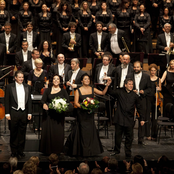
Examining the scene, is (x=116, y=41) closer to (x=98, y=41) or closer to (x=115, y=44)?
(x=115, y=44)

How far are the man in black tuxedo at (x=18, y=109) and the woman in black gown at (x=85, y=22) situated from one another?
4.31 m

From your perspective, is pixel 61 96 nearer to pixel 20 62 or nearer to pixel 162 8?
pixel 20 62

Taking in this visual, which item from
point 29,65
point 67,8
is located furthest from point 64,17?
point 29,65

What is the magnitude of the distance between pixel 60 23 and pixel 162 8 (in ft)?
9.73

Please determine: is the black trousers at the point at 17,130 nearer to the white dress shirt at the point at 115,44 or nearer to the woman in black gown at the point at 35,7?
the white dress shirt at the point at 115,44

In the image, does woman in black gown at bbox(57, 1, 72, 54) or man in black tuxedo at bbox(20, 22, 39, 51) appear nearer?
man in black tuxedo at bbox(20, 22, 39, 51)

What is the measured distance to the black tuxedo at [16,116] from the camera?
6.11 meters

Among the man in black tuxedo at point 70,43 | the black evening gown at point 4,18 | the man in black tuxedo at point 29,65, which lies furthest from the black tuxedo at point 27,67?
the black evening gown at point 4,18

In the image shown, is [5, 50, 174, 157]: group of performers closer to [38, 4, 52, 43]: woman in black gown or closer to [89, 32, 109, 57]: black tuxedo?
[89, 32, 109, 57]: black tuxedo

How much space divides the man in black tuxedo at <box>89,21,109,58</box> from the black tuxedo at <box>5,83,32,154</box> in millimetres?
3636

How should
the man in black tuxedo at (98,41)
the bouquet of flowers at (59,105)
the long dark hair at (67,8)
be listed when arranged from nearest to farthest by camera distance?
the bouquet of flowers at (59,105) → the man in black tuxedo at (98,41) → the long dark hair at (67,8)

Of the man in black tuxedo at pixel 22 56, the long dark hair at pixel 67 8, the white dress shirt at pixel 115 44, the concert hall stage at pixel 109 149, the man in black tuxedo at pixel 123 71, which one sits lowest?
the concert hall stage at pixel 109 149

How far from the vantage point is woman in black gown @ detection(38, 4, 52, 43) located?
33.0 feet

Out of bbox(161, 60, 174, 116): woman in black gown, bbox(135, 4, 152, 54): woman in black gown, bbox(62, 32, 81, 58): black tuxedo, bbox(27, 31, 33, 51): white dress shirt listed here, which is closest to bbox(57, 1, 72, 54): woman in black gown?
bbox(62, 32, 81, 58): black tuxedo
